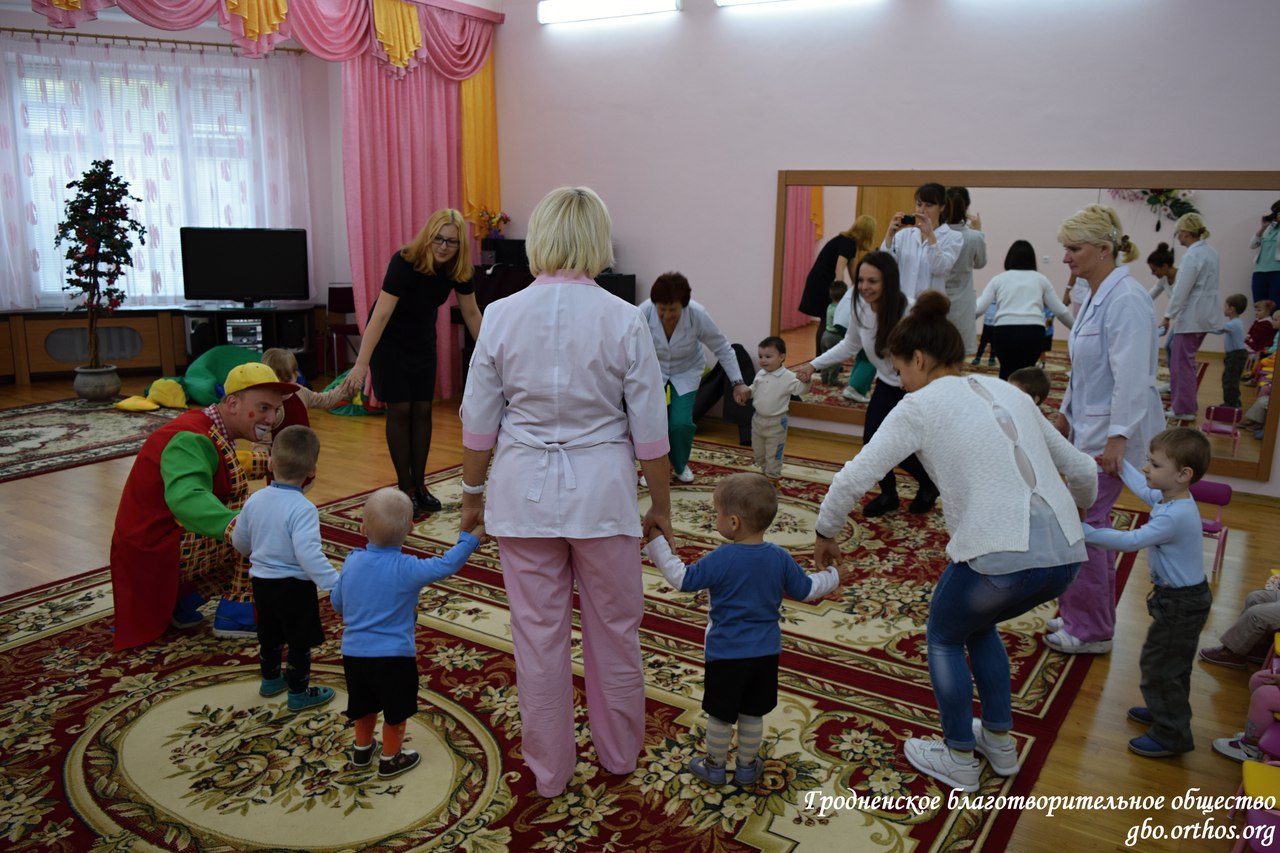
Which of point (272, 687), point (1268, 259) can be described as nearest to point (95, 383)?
point (272, 687)

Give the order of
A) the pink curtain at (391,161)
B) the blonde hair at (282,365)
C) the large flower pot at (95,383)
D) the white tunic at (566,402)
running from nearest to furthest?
the white tunic at (566,402) → the blonde hair at (282,365) → the pink curtain at (391,161) → the large flower pot at (95,383)

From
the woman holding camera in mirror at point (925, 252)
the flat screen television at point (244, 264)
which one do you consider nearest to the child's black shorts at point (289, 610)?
the woman holding camera in mirror at point (925, 252)

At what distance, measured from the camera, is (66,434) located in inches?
241

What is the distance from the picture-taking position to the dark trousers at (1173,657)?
2.57 meters

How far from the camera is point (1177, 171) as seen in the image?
Result: 507cm

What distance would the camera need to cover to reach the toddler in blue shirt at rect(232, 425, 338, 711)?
2.56 metres

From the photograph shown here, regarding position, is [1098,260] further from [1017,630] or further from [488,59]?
[488,59]

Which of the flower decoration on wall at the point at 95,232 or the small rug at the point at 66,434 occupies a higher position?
the flower decoration on wall at the point at 95,232

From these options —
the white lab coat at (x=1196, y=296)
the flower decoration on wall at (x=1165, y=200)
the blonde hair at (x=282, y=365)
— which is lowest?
the blonde hair at (x=282, y=365)

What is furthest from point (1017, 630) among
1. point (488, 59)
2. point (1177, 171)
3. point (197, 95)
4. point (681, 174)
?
point (197, 95)

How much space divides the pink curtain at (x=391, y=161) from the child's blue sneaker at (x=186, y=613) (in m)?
3.55

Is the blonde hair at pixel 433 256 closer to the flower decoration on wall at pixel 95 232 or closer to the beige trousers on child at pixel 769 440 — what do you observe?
the beige trousers on child at pixel 769 440

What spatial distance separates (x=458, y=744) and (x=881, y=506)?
9.14ft

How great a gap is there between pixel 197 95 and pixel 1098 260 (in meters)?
7.70
